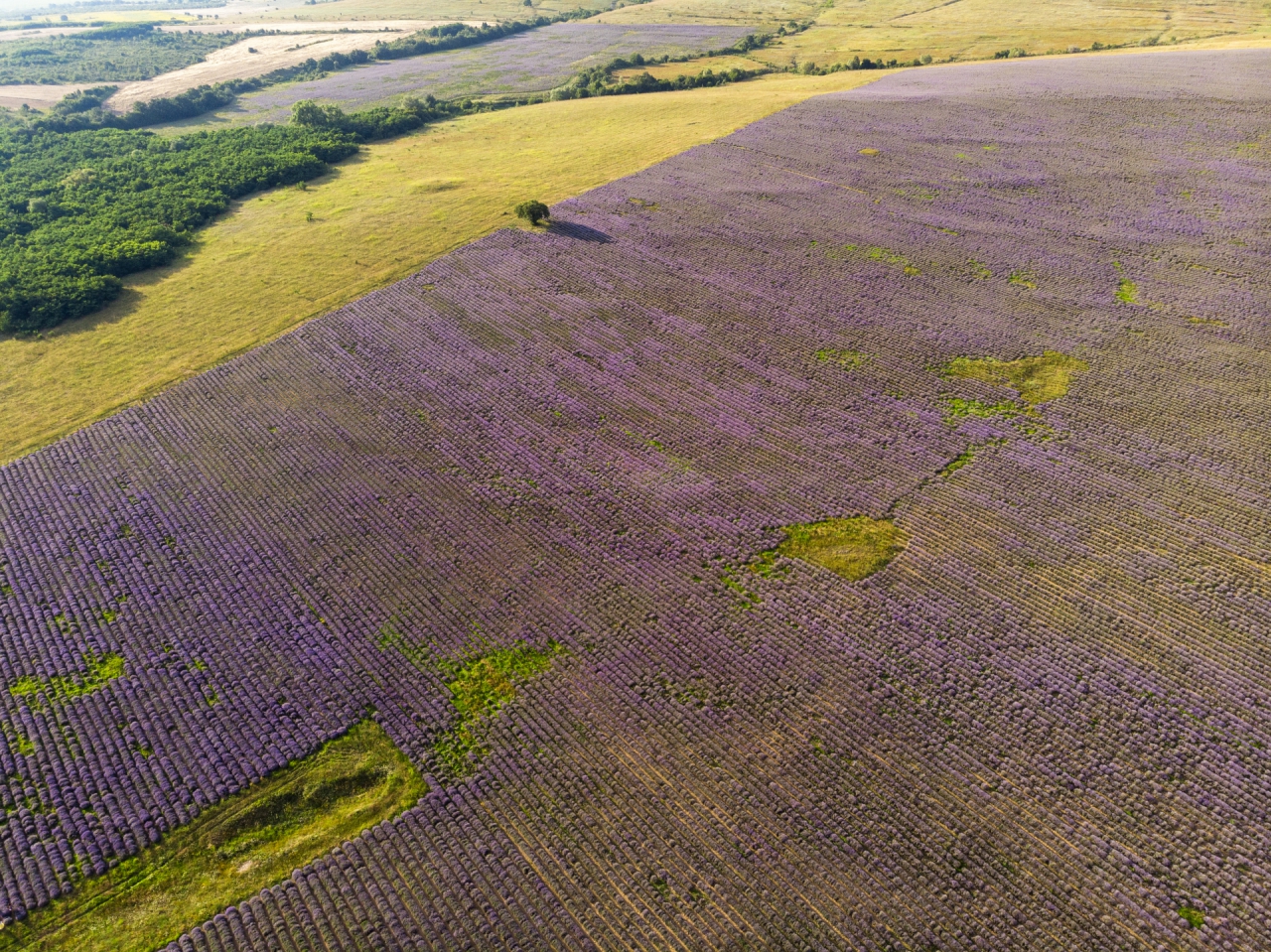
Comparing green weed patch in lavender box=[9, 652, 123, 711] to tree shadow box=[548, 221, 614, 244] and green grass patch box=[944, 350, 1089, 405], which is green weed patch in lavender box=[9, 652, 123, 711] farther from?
green grass patch box=[944, 350, 1089, 405]

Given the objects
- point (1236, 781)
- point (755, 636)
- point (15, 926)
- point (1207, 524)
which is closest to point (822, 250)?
point (1207, 524)

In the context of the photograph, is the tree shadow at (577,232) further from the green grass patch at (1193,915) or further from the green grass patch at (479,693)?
the green grass patch at (1193,915)

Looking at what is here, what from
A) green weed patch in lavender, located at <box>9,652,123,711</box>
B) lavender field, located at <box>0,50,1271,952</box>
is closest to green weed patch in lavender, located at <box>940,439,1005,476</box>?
lavender field, located at <box>0,50,1271,952</box>

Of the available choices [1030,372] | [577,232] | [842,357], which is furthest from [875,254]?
[577,232]

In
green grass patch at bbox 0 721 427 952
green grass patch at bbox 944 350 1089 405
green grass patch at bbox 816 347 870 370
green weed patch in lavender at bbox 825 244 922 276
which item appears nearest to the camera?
green grass patch at bbox 0 721 427 952

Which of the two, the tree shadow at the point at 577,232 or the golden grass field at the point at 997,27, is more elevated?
the golden grass field at the point at 997,27

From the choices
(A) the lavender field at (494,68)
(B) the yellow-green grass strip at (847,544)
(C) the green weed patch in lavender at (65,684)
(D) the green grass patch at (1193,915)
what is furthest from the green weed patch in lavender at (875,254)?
(A) the lavender field at (494,68)
